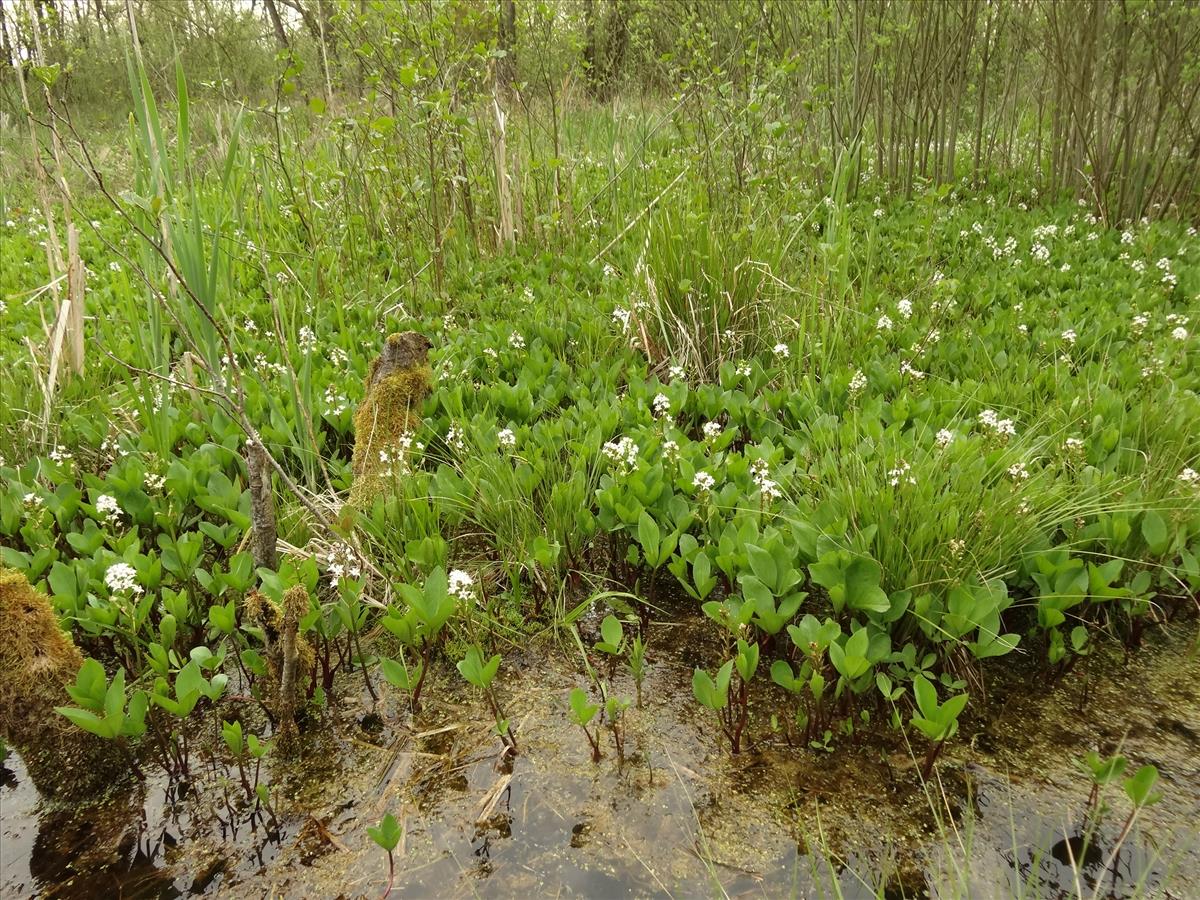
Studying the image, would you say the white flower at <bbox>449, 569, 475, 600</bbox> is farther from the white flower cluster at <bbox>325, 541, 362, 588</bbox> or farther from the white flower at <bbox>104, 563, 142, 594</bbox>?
the white flower at <bbox>104, 563, 142, 594</bbox>

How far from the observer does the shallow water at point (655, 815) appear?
1.58 metres

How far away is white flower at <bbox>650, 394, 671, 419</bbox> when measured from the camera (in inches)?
123

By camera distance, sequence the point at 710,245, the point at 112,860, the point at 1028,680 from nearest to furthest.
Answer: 1. the point at 112,860
2. the point at 1028,680
3. the point at 710,245

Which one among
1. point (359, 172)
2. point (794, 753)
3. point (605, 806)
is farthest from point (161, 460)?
point (359, 172)

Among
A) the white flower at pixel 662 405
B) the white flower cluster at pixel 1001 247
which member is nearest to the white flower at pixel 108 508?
the white flower at pixel 662 405

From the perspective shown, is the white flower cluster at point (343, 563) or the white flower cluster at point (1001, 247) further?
the white flower cluster at point (1001, 247)

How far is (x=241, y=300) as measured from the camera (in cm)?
481

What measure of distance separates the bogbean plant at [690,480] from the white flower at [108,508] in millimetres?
14

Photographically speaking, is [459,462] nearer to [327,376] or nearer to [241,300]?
[327,376]

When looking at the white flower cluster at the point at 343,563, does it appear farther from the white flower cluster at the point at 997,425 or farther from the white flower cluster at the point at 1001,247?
the white flower cluster at the point at 1001,247

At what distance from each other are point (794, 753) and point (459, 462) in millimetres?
Answer: 1700

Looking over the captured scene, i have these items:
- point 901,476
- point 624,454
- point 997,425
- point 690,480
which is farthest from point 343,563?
point 997,425

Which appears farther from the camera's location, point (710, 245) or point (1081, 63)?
point (1081, 63)

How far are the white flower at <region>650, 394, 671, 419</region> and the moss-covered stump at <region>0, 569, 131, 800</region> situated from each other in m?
2.11
